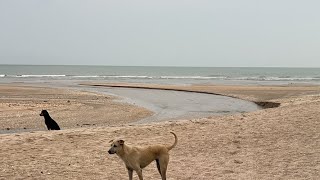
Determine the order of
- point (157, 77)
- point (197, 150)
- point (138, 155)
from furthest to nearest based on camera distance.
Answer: point (157, 77)
point (197, 150)
point (138, 155)

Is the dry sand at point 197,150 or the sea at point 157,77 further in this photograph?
the sea at point 157,77

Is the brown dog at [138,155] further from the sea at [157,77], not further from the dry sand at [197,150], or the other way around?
the sea at [157,77]

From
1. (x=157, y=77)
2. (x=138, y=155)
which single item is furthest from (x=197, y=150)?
(x=157, y=77)

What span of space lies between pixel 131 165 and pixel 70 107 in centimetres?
1604

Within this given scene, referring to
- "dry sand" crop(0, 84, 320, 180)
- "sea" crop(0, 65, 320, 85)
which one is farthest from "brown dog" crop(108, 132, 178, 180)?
"sea" crop(0, 65, 320, 85)

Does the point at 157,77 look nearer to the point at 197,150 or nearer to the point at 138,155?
the point at 197,150

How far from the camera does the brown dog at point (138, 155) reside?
693 cm

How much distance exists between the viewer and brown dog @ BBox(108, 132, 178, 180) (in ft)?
22.7

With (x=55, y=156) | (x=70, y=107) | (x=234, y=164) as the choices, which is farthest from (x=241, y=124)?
(x=70, y=107)

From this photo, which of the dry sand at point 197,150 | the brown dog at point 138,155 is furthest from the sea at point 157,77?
the brown dog at point 138,155

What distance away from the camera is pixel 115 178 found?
793 centimetres

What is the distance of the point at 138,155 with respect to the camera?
23.2 feet

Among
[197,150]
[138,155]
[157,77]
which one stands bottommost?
[157,77]

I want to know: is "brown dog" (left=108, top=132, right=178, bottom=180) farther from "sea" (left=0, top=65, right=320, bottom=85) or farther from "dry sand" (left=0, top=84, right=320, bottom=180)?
"sea" (left=0, top=65, right=320, bottom=85)
